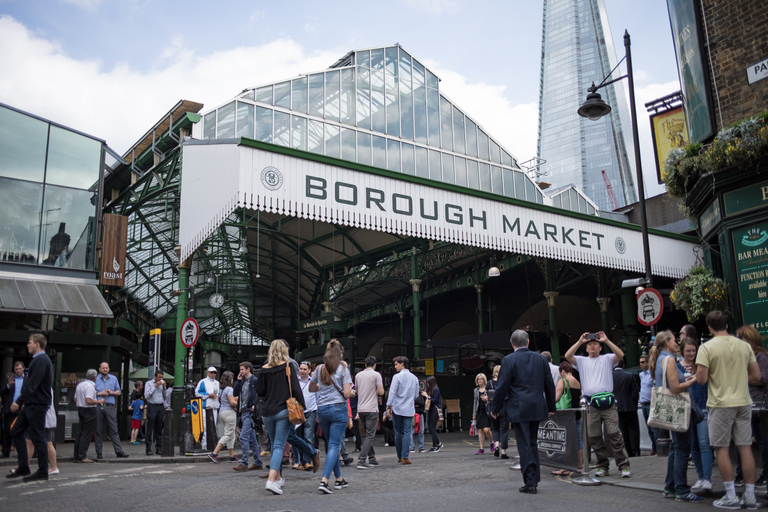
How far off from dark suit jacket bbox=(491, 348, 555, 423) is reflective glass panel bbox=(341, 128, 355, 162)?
18.5 metres

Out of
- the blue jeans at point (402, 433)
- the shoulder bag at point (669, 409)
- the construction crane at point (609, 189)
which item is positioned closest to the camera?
the shoulder bag at point (669, 409)

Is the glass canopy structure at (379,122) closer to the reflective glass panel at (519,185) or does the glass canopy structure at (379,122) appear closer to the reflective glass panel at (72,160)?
the reflective glass panel at (519,185)

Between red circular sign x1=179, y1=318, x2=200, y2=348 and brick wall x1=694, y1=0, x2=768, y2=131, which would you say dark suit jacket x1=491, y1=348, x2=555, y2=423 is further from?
red circular sign x1=179, y1=318, x2=200, y2=348

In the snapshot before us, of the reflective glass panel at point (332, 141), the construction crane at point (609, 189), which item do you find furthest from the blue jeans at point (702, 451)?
the construction crane at point (609, 189)

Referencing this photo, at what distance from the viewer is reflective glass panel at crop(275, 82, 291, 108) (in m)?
23.4

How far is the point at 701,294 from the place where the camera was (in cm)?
1253

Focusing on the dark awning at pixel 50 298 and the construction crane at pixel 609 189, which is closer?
the dark awning at pixel 50 298

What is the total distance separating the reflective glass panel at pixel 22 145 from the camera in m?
18.2

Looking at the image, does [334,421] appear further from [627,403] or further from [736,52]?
[736,52]

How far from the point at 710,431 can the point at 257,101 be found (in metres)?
19.6

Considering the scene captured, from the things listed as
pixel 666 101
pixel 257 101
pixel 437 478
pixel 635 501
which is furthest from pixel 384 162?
pixel 635 501

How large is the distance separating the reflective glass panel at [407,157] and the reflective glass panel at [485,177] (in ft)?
11.9

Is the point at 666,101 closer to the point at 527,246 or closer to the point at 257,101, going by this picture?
the point at 527,246

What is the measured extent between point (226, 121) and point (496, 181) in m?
12.3
